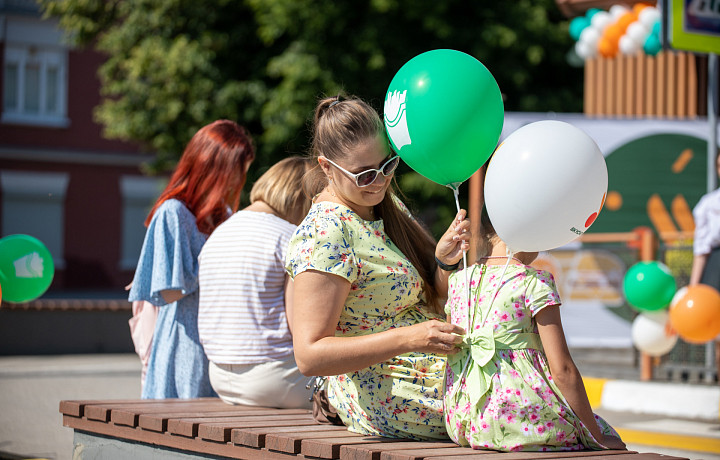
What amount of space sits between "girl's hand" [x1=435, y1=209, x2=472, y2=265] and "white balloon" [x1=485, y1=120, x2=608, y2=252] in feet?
0.35

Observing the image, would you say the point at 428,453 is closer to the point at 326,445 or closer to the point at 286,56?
the point at 326,445

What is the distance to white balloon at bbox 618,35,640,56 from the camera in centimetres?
1174

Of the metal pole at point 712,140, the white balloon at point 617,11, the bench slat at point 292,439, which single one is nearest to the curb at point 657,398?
the metal pole at point 712,140

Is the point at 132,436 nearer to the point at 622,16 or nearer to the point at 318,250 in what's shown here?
the point at 318,250

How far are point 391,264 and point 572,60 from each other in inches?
475

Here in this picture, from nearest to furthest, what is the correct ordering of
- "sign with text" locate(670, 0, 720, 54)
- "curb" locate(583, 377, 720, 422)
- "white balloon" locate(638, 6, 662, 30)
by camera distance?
"curb" locate(583, 377, 720, 422)
"sign with text" locate(670, 0, 720, 54)
"white balloon" locate(638, 6, 662, 30)

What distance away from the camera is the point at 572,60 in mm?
14547

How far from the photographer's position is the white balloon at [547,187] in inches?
114

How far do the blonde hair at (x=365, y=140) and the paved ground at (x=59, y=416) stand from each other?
329 cm

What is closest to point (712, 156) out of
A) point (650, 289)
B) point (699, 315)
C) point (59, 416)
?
point (650, 289)

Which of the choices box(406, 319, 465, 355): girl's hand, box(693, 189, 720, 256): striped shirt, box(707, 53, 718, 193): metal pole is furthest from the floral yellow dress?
box(707, 53, 718, 193): metal pole

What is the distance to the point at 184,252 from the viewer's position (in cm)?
455

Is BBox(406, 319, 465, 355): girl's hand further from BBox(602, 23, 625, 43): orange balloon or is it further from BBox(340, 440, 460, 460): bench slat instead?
BBox(602, 23, 625, 43): orange balloon

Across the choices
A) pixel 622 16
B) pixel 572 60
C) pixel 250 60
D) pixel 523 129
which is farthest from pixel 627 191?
pixel 250 60
